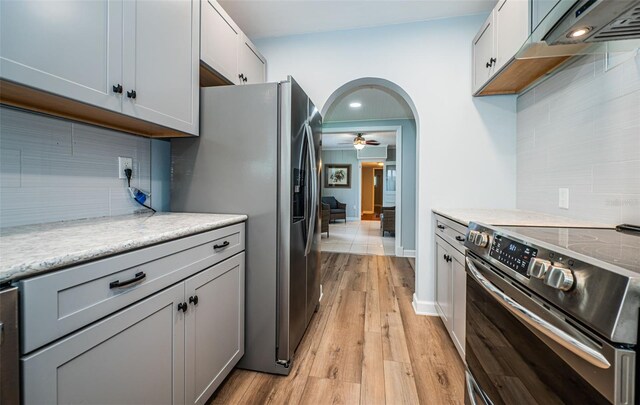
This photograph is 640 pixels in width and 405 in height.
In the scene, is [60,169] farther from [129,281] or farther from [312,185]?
[312,185]

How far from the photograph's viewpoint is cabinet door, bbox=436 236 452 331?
187 cm

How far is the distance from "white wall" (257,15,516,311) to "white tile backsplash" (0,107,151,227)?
168 cm

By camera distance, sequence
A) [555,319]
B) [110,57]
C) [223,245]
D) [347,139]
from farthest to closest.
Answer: [347,139] < [223,245] < [110,57] < [555,319]

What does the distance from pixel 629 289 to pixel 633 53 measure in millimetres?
1410

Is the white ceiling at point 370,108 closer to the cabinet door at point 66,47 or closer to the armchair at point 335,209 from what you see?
the cabinet door at point 66,47

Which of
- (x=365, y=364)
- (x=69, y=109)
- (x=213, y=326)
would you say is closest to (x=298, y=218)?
(x=213, y=326)

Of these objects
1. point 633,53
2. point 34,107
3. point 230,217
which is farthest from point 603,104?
point 34,107

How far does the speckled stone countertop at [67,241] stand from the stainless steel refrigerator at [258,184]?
1.20 ft

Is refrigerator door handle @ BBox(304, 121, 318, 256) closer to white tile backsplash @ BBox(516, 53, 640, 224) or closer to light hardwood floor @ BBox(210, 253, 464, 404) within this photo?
light hardwood floor @ BBox(210, 253, 464, 404)

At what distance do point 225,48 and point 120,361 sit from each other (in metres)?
1.91

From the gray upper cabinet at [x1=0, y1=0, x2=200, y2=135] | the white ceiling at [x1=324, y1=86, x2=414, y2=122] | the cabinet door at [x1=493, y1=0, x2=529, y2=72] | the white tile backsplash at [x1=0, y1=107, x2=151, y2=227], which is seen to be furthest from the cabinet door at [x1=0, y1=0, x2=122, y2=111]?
the white ceiling at [x1=324, y1=86, x2=414, y2=122]

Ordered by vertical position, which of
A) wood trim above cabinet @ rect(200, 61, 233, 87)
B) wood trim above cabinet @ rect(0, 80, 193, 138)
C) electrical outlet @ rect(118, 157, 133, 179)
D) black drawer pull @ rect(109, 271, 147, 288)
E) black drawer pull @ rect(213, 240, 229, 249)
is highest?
wood trim above cabinet @ rect(200, 61, 233, 87)

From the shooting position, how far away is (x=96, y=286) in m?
0.76

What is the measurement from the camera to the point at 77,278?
71 centimetres
